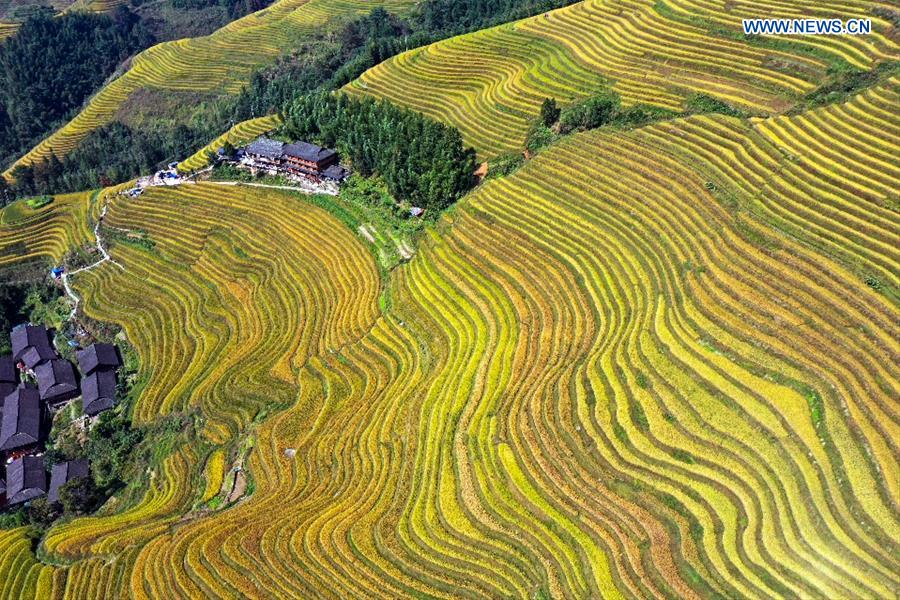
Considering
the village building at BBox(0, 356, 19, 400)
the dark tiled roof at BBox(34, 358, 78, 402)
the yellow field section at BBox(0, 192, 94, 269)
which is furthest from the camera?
the yellow field section at BBox(0, 192, 94, 269)

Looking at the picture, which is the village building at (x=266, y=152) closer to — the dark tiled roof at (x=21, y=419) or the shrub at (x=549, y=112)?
the shrub at (x=549, y=112)

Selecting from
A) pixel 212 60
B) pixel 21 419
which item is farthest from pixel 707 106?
pixel 212 60

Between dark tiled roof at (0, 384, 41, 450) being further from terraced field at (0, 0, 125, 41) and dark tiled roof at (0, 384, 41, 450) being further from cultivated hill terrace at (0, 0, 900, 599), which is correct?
terraced field at (0, 0, 125, 41)

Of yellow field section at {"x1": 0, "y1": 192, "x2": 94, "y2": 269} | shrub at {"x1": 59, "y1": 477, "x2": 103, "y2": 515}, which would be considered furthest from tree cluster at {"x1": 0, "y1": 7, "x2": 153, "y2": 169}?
shrub at {"x1": 59, "y1": 477, "x2": 103, "y2": 515}

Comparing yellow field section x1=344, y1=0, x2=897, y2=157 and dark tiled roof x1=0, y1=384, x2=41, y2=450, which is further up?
yellow field section x1=344, y1=0, x2=897, y2=157

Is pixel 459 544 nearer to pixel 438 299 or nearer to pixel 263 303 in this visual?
pixel 438 299

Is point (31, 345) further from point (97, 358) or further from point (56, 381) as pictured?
point (97, 358)

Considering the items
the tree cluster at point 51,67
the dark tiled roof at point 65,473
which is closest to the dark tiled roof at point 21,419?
the dark tiled roof at point 65,473
